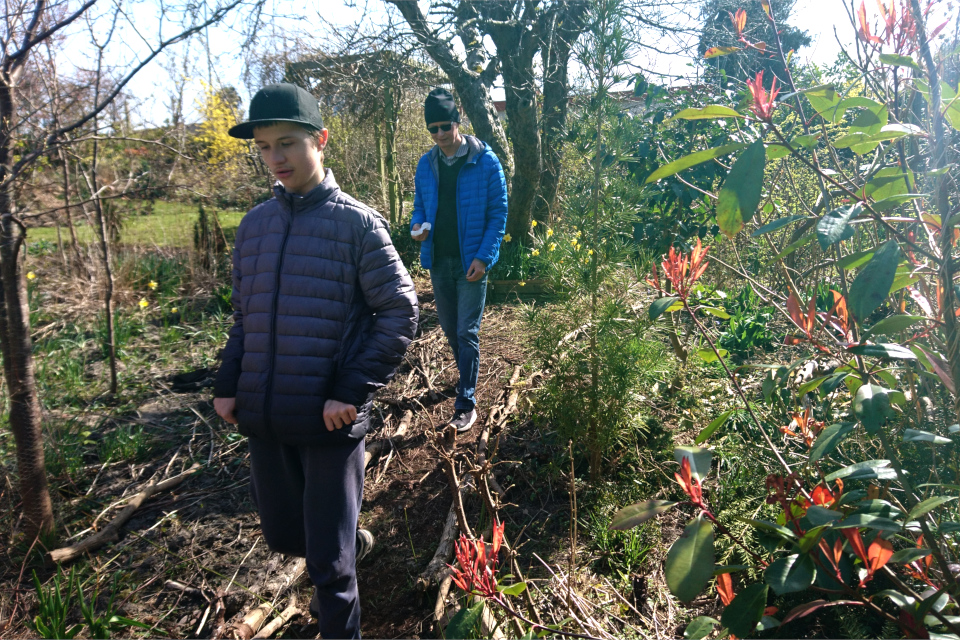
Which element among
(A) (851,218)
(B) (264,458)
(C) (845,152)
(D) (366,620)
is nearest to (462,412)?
(D) (366,620)

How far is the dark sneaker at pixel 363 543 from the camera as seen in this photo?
2.70m

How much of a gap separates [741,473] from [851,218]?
1.90m

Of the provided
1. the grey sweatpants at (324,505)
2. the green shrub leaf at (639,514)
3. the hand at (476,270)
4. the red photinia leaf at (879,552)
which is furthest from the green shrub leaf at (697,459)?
the hand at (476,270)

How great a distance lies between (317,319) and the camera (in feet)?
6.79

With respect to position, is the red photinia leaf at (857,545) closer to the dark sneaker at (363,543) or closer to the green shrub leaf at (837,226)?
the green shrub leaf at (837,226)

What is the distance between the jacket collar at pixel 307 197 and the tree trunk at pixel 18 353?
49.1 inches

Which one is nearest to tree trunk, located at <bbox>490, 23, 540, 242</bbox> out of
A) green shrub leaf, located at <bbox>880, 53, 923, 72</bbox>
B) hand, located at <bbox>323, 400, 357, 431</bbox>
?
hand, located at <bbox>323, 400, 357, 431</bbox>

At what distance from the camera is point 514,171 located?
24.2 ft

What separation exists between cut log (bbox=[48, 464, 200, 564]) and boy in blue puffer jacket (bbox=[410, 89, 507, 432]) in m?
1.65

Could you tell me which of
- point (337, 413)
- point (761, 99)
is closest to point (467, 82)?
point (337, 413)

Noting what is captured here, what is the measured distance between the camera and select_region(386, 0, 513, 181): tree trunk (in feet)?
21.4

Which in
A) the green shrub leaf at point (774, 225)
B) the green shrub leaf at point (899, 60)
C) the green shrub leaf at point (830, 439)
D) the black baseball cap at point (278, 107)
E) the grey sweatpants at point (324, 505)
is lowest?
the grey sweatpants at point (324, 505)

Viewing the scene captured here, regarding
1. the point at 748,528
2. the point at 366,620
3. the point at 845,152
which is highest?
the point at 845,152

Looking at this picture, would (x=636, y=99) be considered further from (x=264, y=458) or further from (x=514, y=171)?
(x=264, y=458)
